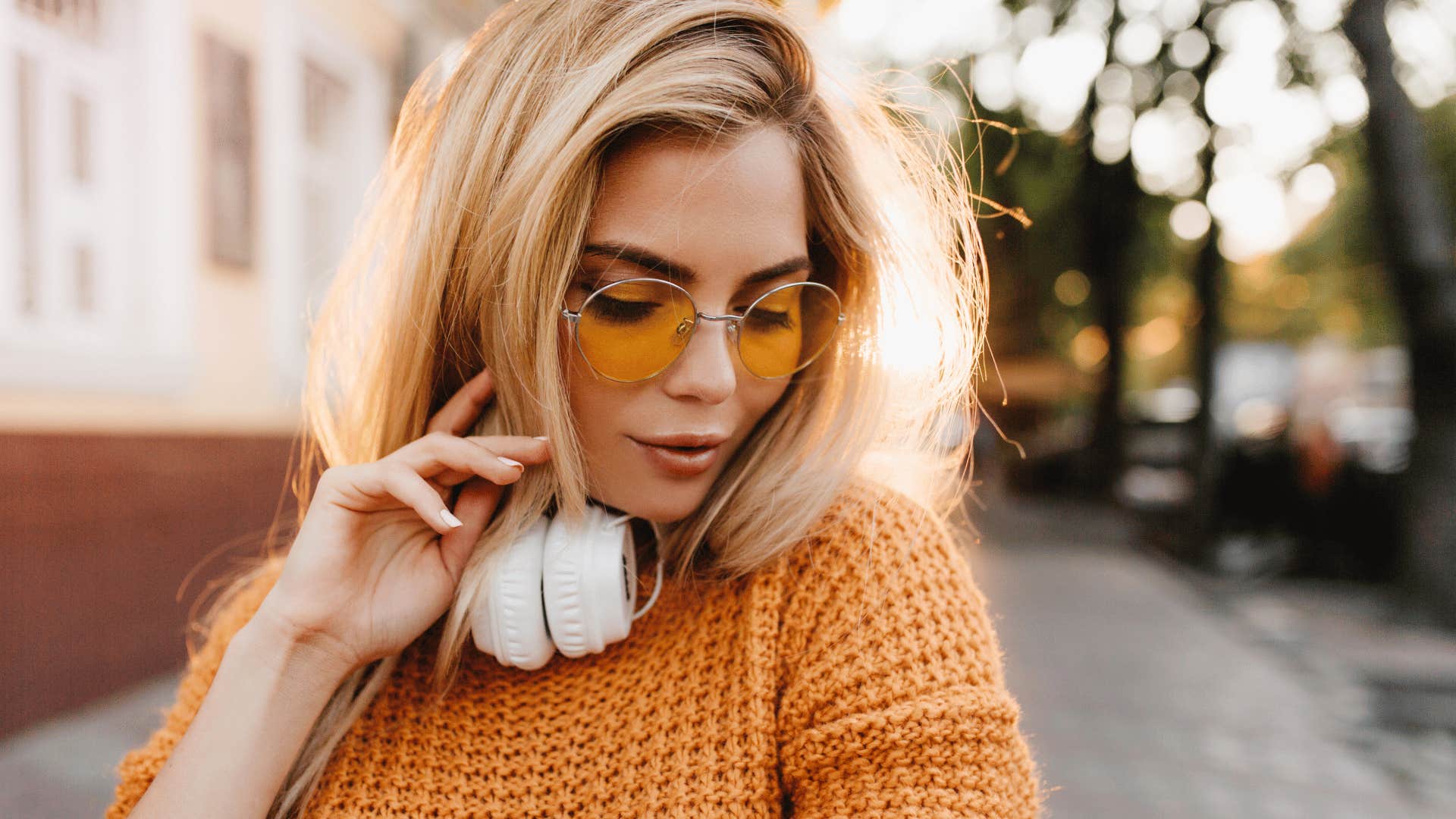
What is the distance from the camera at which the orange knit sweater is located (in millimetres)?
1160

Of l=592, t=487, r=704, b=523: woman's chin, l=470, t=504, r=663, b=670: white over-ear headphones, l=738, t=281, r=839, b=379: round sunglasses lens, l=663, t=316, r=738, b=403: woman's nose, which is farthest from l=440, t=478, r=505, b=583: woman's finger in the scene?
l=738, t=281, r=839, b=379: round sunglasses lens

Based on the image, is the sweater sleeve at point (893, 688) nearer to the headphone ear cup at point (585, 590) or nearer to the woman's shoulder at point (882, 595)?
the woman's shoulder at point (882, 595)

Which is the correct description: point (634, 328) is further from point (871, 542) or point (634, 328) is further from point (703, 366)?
point (871, 542)

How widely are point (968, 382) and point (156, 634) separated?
456cm

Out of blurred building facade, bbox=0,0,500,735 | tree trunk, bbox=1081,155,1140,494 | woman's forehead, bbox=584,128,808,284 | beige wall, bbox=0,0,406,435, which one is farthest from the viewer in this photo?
tree trunk, bbox=1081,155,1140,494

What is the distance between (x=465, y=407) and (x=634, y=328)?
0.40m

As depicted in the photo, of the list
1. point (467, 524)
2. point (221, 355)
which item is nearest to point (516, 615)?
point (467, 524)

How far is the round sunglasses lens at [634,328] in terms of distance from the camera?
128 cm

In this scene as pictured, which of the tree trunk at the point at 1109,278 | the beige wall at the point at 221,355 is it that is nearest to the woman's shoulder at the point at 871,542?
the beige wall at the point at 221,355

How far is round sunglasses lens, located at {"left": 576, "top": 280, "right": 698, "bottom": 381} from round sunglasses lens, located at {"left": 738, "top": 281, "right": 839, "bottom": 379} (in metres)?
0.11

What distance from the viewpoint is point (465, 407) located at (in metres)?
1.50

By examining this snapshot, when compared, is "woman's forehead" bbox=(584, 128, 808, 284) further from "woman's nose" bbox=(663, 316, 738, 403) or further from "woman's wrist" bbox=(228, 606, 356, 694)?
"woman's wrist" bbox=(228, 606, 356, 694)

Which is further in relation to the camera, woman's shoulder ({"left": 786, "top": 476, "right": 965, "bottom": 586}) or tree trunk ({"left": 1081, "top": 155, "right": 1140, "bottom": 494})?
tree trunk ({"left": 1081, "top": 155, "right": 1140, "bottom": 494})

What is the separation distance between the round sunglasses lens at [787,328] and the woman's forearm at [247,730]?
0.83m
